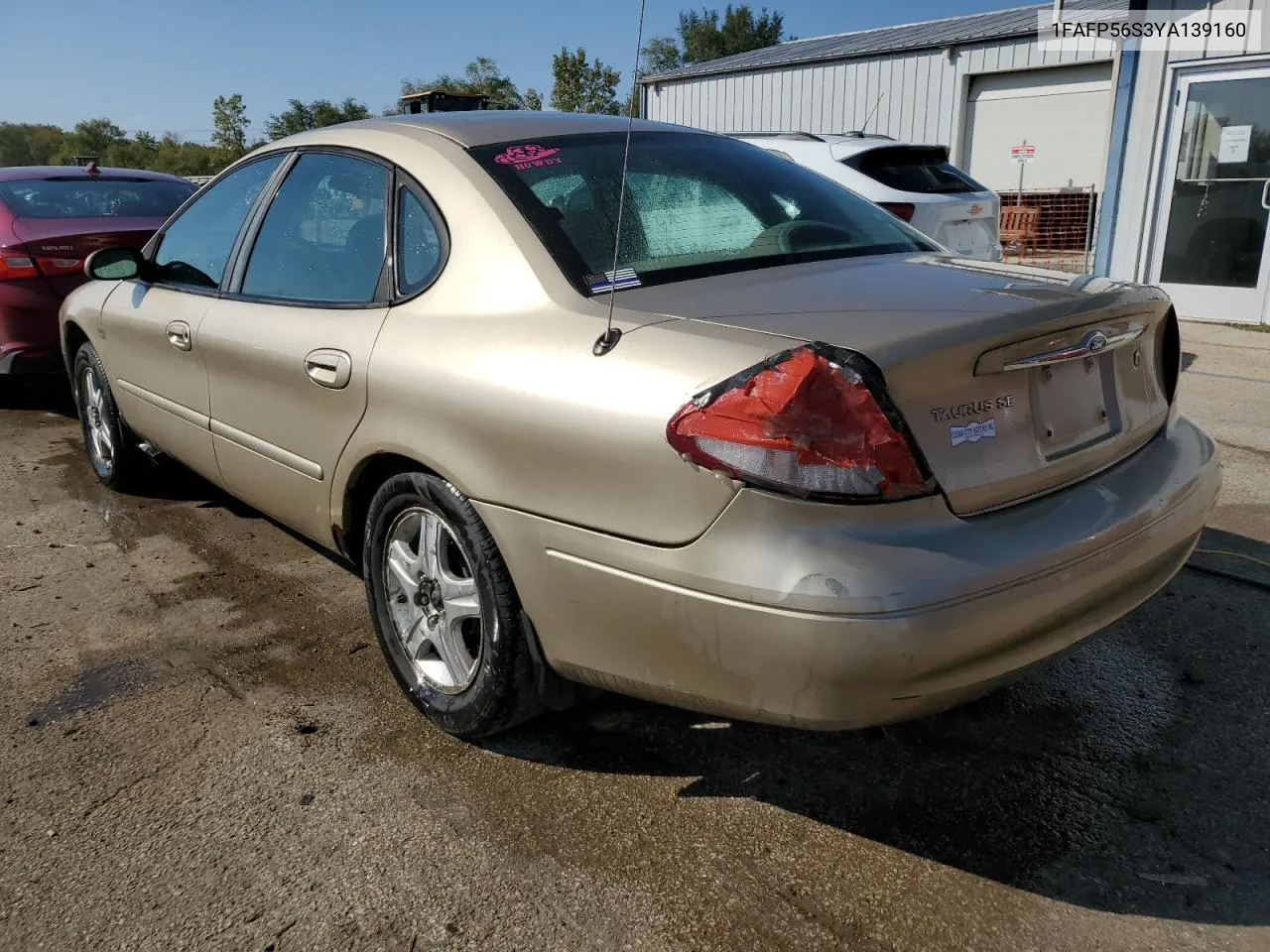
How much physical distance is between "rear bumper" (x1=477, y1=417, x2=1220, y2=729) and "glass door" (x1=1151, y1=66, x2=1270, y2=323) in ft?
26.5

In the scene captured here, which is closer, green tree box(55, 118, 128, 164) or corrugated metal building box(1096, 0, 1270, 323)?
corrugated metal building box(1096, 0, 1270, 323)

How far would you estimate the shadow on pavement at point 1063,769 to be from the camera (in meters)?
2.11

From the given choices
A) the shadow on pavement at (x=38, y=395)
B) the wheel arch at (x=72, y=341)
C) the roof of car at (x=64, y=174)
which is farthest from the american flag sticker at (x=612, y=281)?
the roof of car at (x=64, y=174)

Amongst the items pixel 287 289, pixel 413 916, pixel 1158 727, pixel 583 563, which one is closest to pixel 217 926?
pixel 413 916

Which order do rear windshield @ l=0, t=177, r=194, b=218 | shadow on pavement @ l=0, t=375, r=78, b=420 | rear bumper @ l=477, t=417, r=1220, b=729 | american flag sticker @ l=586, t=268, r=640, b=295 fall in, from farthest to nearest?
shadow on pavement @ l=0, t=375, r=78, b=420
rear windshield @ l=0, t=177, r=194, b=218
american flag sticker @ l=586, t=268, r=640, b=295
rear bumper @ l=477, t=417, r=1220, b=729

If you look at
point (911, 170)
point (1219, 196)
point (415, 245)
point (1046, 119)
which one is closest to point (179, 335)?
point (415, 245)

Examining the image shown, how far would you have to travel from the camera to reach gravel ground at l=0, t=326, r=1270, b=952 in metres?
2.00

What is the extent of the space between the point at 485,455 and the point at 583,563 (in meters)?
0.38

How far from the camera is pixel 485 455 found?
225 centimetres

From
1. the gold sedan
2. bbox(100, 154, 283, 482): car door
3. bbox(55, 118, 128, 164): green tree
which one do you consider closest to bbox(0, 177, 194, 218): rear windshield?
bbox(100, 154, 283, 482): car door

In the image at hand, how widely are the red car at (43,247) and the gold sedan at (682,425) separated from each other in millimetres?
3396

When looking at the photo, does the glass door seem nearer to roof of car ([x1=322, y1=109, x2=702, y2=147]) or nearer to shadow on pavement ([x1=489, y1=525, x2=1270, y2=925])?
shadow on pavement ([x1=489, y1=525, x2=1270, y2=925])

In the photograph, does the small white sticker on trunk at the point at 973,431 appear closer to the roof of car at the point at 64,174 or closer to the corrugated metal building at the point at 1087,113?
the roof of car at the point at 64,174

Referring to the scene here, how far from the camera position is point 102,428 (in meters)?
4.79
